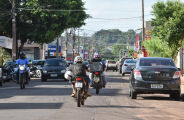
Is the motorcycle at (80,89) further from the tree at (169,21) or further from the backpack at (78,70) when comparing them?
the tree at (169,21)

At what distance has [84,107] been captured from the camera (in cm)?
1673

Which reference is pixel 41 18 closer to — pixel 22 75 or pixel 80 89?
pixel 22 75

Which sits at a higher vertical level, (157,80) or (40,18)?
(40,18)

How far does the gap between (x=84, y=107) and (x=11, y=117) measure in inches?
139

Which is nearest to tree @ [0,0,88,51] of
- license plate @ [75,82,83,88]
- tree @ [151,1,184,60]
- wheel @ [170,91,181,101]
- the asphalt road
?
tree @ [151,1,184,60]

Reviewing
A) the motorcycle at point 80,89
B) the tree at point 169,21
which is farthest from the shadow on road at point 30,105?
the tree at point 169,21

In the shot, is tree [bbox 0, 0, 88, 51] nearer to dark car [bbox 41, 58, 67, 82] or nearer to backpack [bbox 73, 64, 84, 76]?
dark car [bbox 41, 58, 67, 82]

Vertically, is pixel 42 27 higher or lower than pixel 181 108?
higher

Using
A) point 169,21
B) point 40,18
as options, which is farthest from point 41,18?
point 169,21

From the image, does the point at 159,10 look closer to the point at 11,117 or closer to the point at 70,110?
the point at 70,110

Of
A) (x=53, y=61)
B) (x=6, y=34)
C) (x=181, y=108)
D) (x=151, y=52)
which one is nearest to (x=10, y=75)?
(x=53, y=61)

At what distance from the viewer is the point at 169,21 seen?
3434 centimetres

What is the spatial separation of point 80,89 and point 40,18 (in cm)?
3925

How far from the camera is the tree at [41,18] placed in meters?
54.8
